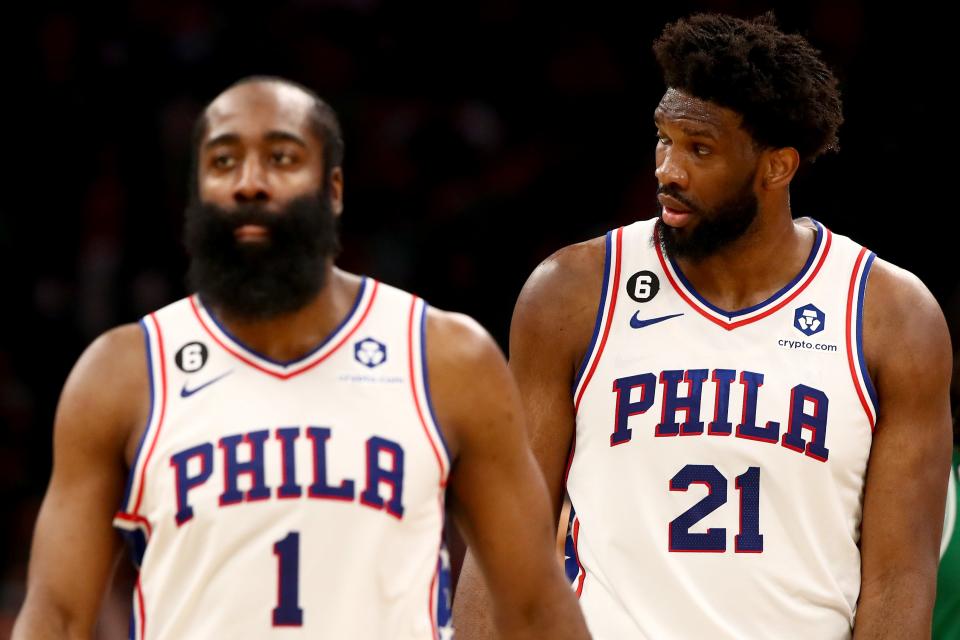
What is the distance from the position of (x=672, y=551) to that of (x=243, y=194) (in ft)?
5.08

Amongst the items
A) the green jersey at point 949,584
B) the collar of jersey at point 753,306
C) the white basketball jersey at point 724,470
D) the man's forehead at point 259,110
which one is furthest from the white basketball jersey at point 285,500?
the green jersey at point 949,584

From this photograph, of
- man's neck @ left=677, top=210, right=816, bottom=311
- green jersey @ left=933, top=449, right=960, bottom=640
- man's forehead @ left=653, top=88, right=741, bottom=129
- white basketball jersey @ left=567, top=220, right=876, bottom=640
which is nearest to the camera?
white basketball jersey @ left=567, top=220, right=876, bottom=640

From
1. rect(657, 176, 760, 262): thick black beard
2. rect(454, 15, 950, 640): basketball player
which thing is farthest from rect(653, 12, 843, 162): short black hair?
rect(657, 176, 760, 262): thick black beard

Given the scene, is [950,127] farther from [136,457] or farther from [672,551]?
[136,457]

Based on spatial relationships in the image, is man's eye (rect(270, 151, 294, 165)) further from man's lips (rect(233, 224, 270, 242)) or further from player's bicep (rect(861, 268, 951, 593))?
player's bicep (rect(861, 268, 951, 593))

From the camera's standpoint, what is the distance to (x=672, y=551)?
4254 mm

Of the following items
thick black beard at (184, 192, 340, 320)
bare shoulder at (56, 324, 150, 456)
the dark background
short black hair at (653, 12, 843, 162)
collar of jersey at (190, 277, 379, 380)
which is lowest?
bare shoulder at (56, 324, 150, 456)

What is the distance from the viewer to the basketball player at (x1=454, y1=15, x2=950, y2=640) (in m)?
4.24

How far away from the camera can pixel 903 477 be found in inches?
168

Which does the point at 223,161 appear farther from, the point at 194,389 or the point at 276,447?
the point at 276,447

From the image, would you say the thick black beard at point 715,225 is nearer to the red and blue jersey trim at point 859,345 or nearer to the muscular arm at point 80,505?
the red and blue jersey trim at point 859,345

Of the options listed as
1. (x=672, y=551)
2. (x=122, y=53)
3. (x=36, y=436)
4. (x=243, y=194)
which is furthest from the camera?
(x=122, y=53)

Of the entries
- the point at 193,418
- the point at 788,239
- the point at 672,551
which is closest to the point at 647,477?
the point at 672,551

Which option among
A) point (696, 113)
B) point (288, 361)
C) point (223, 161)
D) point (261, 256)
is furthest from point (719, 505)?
point (223, 161)
